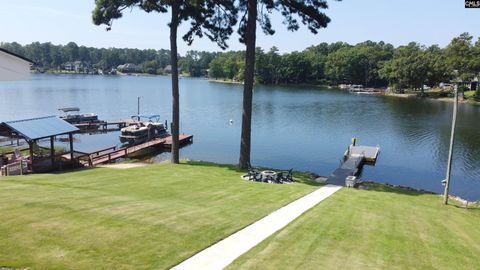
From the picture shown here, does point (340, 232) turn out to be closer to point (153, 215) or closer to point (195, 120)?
point (153, 215)

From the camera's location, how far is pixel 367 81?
488ft

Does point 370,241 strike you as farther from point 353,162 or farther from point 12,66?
point 353,162

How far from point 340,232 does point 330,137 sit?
40.1 meters

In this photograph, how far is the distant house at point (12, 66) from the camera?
6172 mm

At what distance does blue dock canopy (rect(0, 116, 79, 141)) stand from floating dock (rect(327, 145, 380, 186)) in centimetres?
1745

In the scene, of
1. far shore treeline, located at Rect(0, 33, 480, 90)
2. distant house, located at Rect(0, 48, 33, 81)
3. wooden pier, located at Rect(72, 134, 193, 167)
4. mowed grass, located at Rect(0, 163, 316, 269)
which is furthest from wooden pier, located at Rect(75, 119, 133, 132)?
far shore treeline, located at Rect(0, 33, 480, 90)

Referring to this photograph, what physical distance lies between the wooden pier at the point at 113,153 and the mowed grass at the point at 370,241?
65.8ft

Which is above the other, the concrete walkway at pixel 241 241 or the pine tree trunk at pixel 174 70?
the pine tree trunk at pixel 174 70

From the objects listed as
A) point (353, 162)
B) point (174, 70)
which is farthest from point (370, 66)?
point (174, 70)

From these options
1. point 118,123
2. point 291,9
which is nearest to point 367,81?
point 118,123

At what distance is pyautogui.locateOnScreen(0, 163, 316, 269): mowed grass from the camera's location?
26.9ft

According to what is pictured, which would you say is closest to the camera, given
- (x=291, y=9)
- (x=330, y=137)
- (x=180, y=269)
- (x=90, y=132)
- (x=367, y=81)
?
(x=180, y=269)

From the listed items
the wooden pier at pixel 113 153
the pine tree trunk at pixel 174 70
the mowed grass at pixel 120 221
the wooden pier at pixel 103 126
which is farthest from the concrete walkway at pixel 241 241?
the wooden pier at pixel 103 126

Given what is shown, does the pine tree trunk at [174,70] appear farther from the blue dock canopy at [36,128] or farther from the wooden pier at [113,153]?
the blue dock canopy at [36,128]
